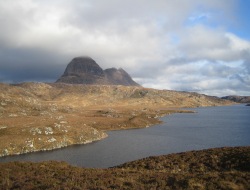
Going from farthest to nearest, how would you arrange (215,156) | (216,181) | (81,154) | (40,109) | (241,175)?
(40,109), (81,154), (215,156), (241,175), (216,181)

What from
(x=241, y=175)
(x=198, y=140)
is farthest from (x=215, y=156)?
(x=198, y=140)

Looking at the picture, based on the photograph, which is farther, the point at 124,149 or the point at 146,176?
the point at 124,149

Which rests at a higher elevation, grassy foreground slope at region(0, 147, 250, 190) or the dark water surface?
grassy foreground slope at region(0, 147, 250, 190)

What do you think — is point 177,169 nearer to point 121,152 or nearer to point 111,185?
point 111,185

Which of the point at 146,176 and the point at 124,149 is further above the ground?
the point at 146,176

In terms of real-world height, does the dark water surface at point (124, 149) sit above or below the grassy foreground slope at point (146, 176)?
below

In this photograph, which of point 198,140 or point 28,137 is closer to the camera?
point 28,137

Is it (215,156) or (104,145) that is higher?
(215,156)

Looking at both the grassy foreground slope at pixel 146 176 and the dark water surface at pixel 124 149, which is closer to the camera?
the grassy foreground slope at pixel 146 176
